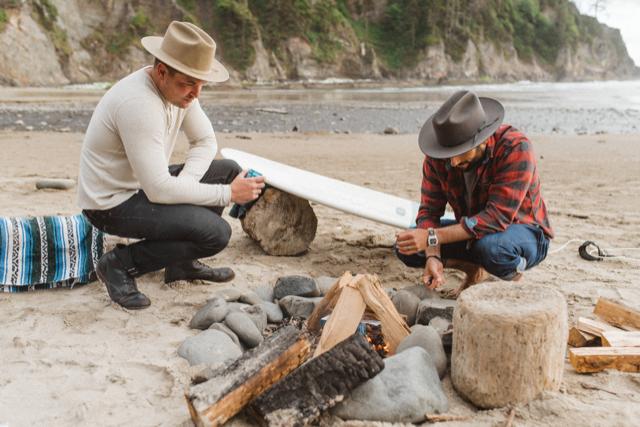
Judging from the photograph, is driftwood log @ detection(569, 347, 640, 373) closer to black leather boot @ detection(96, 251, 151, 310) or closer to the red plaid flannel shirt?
the red plaid flannel shirt

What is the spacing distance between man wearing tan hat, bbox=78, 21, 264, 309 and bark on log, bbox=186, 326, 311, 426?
1.21 meters

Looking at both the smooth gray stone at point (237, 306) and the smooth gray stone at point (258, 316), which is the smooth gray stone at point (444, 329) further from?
the smooth gray stone at point (237, 306)

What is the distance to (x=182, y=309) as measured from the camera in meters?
3.75

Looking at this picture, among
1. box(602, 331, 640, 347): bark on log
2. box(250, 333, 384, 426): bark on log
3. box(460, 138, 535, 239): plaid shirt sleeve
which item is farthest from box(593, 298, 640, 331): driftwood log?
box(250, 333, 384, 426): bark on log

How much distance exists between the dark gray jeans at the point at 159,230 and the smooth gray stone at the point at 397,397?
159 cm

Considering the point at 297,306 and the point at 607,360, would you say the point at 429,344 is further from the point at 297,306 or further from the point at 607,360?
the point at 297,306

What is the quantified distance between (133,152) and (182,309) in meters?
1.07

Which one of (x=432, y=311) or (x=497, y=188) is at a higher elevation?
(x=497, y=188)

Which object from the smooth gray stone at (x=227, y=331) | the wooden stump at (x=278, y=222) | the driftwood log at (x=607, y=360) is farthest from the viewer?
the wooden stump at (x=278, y=222)

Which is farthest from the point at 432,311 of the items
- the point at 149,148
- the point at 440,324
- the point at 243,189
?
the point at 149,148

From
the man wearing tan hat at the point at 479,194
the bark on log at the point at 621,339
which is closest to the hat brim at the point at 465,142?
the man wearing tan hat at the point at 479,194

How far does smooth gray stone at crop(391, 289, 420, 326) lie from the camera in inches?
138

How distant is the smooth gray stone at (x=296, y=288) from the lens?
3.80 m

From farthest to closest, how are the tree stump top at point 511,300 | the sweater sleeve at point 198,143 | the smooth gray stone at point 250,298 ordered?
1. the sweater sleeve at point 198,143
2. the smooth gray stone at point 250,298
3. the tree stump top at point 511,300
